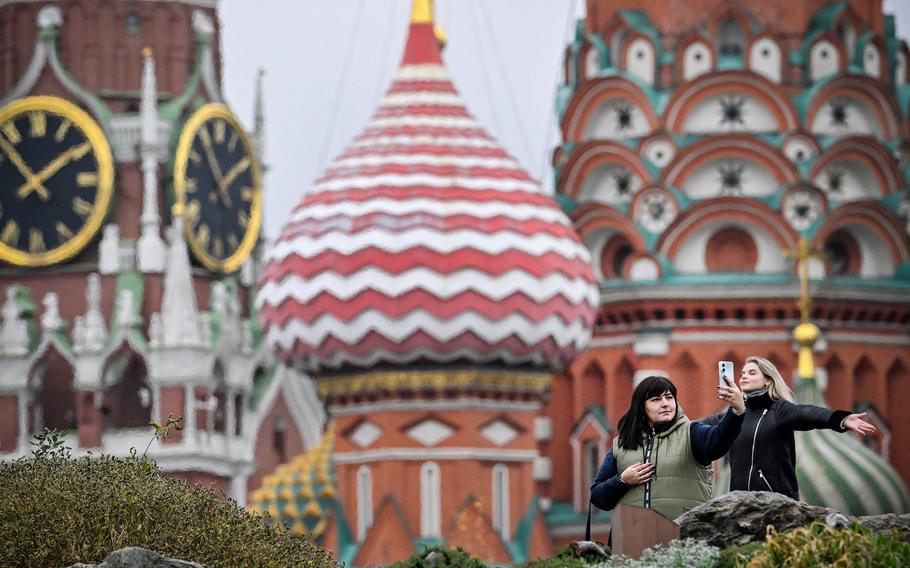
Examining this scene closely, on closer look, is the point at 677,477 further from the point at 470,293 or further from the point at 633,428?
the point at 470,293

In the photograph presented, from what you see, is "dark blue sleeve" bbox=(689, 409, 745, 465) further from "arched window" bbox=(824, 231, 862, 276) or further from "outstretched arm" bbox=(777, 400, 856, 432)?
"arched window" bbox=(824, 231, 862, 276)

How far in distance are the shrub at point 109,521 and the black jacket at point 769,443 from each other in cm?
278

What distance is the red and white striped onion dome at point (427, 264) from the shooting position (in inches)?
1854

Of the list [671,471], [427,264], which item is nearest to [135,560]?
[671,471]

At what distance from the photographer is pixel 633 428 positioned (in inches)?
710

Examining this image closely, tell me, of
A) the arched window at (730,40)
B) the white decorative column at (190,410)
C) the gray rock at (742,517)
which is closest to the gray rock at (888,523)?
the gray rock at (742,517)

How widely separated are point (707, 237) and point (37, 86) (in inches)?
668

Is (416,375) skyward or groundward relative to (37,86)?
groundward

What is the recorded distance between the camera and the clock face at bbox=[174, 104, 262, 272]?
213ft

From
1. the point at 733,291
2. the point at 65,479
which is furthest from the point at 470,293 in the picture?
the point at 65,479

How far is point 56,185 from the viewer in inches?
2534

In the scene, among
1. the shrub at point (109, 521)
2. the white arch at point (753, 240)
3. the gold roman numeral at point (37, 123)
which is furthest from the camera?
the gold roman numeral at point (37, 123)

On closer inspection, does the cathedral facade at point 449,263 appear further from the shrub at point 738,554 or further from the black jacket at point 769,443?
the shrub at point 738,554

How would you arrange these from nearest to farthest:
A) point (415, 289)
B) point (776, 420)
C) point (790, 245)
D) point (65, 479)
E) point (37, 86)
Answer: point (776, 420), point (65, 479), point (415, 289), point (790, 245), point (37, 86)
